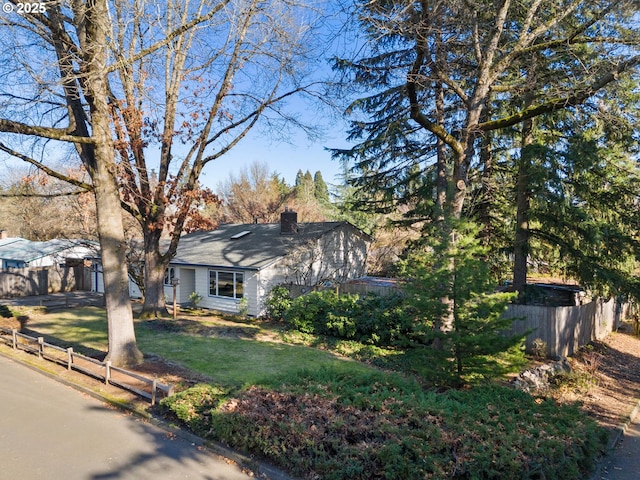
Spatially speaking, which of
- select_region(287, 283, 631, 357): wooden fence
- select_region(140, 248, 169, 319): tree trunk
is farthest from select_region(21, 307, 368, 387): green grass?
select_region(287, 283, 631, 357): wooden fence

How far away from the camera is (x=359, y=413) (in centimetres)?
624

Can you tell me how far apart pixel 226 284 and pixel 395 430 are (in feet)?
51.6

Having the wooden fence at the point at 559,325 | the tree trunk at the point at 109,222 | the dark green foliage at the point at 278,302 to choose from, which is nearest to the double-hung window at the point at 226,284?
the dark green foliage at the point at 278,302

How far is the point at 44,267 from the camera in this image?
2673 centimetres

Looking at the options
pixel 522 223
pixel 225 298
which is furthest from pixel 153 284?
pixel 522 223

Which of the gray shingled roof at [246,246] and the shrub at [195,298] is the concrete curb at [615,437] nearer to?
the gray shingled roof at [246,246]

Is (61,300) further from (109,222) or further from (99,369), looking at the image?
(109,222)

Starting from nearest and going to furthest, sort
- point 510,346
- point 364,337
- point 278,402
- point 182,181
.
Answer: point 278,402, point 510,346, point 364,337, point 182,181

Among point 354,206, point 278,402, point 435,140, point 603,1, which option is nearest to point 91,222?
point 354,206

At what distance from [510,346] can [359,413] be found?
3.67 meters

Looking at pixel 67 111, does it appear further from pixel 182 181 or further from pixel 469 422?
pixel 469 422

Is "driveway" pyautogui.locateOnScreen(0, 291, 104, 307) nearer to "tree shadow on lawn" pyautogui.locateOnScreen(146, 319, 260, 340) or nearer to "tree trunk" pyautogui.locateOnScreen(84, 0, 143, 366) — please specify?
"tree shadow on lawn" pyautogui.locateOnScreen(146, 319, 260, 340)

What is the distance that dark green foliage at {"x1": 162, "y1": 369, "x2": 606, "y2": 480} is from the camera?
16.9 feet

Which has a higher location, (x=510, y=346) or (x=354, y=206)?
(x=354, y=206)
